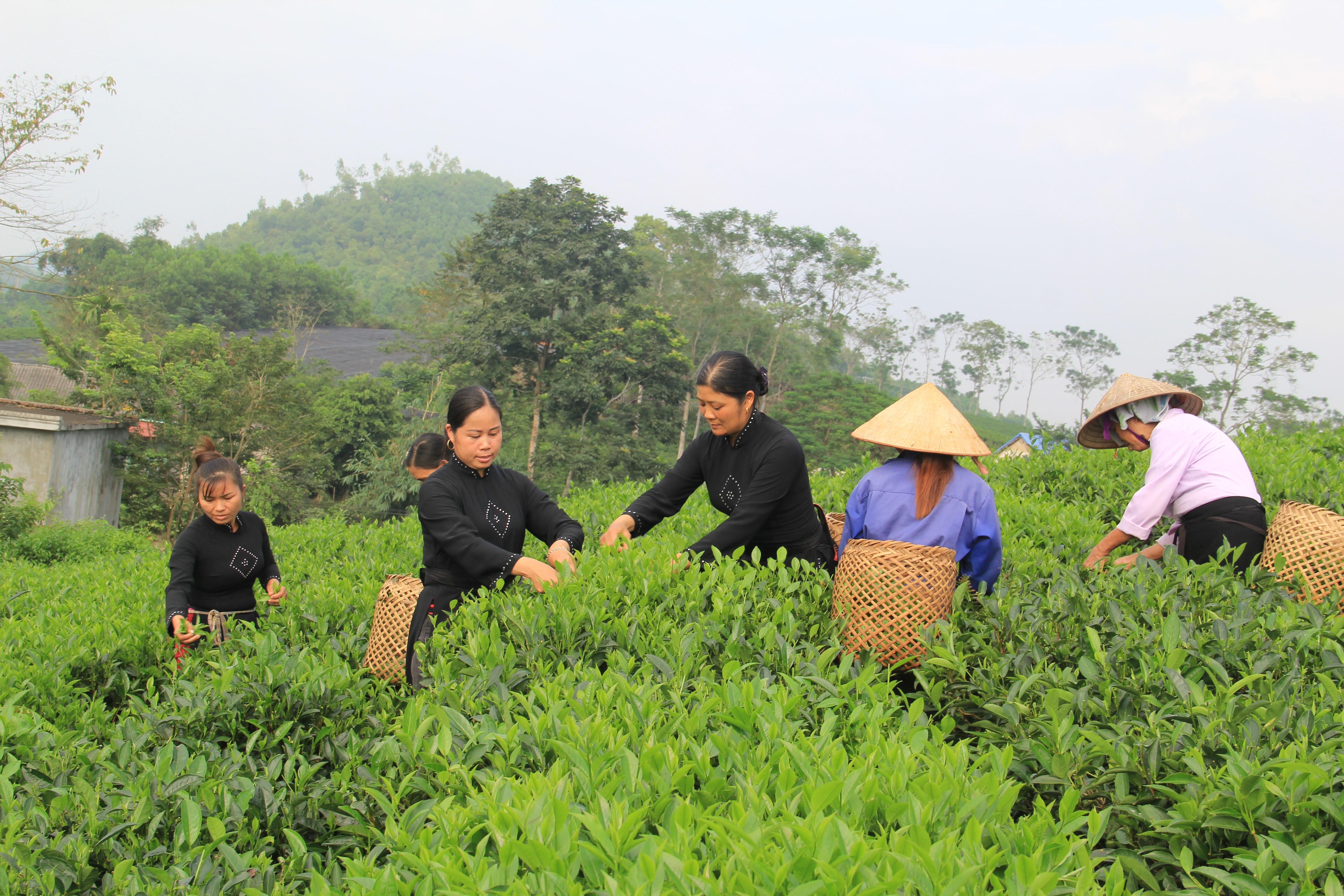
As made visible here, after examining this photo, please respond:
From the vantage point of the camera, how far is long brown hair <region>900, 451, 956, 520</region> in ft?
8.91

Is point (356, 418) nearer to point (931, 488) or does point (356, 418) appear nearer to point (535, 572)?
point (535, 572)

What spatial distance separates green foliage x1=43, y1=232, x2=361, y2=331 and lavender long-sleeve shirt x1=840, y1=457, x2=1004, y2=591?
5333 cm

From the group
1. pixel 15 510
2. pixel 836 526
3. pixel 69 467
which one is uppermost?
pixel 836 526

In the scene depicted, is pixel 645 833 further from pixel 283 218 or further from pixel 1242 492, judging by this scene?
pixel 283 218

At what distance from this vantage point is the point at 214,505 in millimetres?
3746

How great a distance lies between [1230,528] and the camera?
324 centimetres

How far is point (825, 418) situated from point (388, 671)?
108 ft

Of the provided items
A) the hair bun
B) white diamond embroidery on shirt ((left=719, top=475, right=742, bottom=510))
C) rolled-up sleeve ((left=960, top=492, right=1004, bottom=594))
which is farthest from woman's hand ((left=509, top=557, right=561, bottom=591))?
the hair bun

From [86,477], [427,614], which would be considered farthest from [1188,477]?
[86,477]

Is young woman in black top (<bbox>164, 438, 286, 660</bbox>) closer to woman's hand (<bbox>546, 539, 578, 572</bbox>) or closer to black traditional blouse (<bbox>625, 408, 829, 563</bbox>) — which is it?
woman's hand (<bbox>546, 539, 578, 572</bbox>)

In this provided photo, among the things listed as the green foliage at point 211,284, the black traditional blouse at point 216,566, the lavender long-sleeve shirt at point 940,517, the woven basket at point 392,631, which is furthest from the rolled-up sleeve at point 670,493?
the green foliage at point 211,284

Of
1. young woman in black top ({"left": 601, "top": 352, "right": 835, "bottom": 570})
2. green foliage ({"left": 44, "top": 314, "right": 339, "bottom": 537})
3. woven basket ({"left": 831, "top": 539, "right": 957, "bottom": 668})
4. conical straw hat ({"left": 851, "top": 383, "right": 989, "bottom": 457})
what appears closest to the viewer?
woven basket ({"left": 831, "top": 539, "right": 957, "bottom": 668})

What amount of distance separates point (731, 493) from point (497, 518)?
2.95 feet

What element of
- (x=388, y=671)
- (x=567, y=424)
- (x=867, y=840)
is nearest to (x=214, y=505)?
(x=388, y=671)
